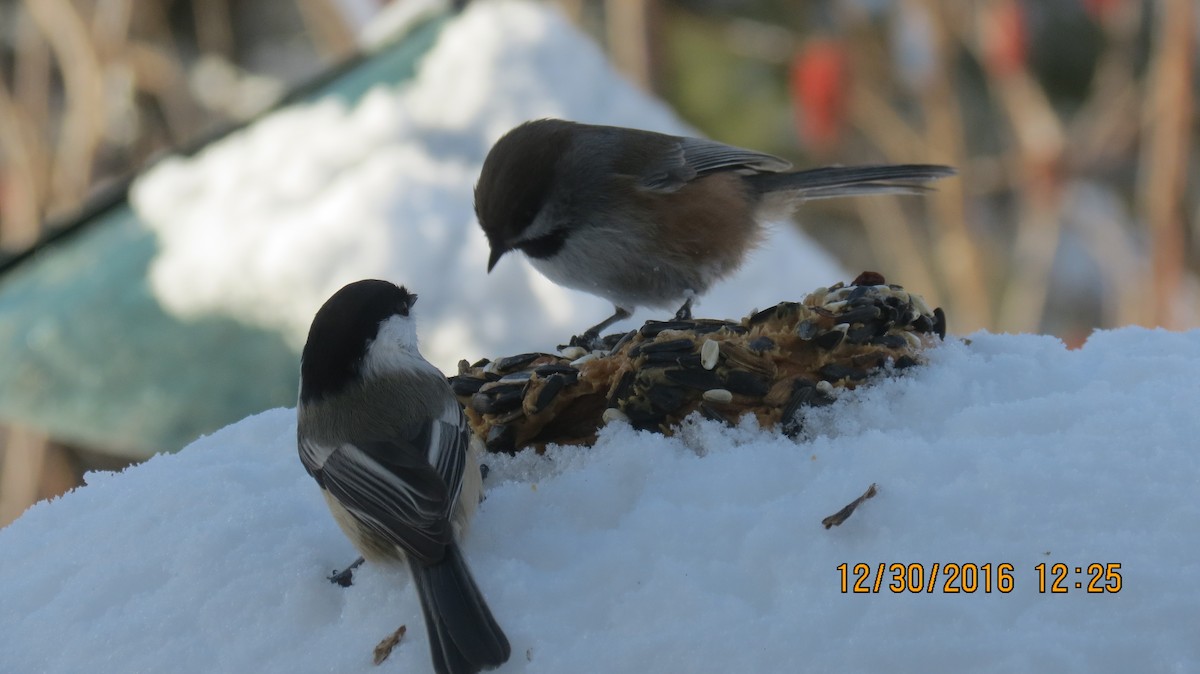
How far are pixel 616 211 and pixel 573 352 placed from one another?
54 centimetres

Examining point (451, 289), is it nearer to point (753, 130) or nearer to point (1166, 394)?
point (1166, 394)

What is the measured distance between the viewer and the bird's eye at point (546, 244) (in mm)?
2111

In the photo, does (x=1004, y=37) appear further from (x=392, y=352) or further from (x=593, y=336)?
(x=392, y=352)

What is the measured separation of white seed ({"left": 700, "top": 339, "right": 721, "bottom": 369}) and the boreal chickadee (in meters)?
0.34

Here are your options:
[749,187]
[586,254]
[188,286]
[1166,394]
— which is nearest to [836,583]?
[1166,394]

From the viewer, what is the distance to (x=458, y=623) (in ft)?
3.55

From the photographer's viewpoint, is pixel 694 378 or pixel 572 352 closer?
pixel 694 378

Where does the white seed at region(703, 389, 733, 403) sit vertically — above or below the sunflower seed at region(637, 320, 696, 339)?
above

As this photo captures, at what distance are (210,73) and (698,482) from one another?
5400 mm

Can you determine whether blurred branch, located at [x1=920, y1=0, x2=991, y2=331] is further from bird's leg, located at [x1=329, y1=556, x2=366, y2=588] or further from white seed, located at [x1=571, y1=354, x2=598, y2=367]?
bird's leg, located at [x1=329, y1=556, x2=366, y2=588]

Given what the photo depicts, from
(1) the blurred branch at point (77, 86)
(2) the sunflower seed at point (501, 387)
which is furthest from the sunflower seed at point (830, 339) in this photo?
(1) the blurred branch at point (77, 86)

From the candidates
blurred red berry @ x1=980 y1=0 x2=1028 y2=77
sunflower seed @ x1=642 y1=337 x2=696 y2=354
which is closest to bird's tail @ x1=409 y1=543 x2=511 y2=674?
sunflower seed @ x1=642 y1=337 x2=696 y2=354

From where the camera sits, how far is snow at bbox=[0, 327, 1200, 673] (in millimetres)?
1026

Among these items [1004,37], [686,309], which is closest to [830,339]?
[686,309]
